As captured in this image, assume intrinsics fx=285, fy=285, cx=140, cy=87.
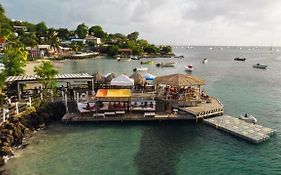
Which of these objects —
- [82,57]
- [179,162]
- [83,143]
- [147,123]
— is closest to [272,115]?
[147,123]

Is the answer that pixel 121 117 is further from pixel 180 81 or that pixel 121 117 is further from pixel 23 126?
pixel 23 126

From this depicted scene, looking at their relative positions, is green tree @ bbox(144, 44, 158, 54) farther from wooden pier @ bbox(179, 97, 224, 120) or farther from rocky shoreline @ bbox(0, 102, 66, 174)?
rocky shoreline @ bbox(0, 102, 66, 174)

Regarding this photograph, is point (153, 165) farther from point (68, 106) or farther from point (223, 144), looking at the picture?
point (68, 106)

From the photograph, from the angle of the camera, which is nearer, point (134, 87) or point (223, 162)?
point (223, 162)

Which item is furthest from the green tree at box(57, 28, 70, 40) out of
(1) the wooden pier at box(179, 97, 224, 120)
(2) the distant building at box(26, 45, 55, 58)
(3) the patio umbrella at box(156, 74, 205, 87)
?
(1) the wooden pier at box(179, 97, 224, 120)

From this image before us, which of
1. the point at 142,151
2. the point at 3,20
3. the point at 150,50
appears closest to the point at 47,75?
the point at 142,151

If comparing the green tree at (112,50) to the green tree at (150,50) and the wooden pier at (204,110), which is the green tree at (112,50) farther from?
the wooden pier at (204,110)
